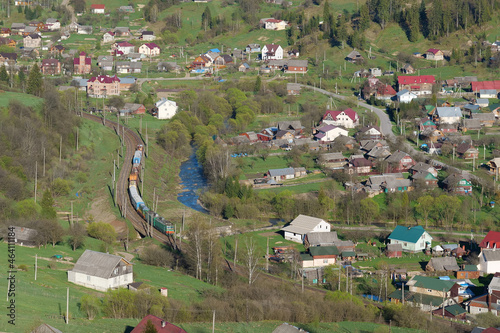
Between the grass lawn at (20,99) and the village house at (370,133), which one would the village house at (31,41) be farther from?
the village house at (370,133)

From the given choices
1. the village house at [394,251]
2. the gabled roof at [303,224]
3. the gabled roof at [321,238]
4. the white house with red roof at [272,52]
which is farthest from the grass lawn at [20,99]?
the white house with red roof at [272,52]

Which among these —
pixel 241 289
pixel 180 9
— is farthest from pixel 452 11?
pixel 241 289

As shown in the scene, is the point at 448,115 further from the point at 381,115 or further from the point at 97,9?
the point at 97,9

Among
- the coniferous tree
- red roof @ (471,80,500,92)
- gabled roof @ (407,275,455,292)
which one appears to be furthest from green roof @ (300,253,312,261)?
red roof @ (471,80,500,92)

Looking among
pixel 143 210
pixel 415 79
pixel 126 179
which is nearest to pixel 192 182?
pixel 126 179

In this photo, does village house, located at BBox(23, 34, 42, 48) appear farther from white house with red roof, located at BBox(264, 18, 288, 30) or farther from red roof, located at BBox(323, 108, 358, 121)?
red roof, located at BBox(323, 108, 358, 121)

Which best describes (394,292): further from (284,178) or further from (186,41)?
(186,41)

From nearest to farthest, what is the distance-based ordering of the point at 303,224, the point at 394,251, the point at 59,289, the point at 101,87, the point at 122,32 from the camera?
the point at 59,289, the point at 394,251, the point at 303,224, the point at 101,87, the point at 122,32
